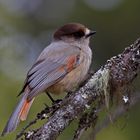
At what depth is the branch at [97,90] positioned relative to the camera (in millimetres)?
4367

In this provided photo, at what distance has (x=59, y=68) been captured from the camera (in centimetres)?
595

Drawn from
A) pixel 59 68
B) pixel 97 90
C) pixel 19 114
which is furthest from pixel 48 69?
pixel 97 90

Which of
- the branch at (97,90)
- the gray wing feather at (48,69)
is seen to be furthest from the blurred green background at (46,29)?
the branch at (97,90)

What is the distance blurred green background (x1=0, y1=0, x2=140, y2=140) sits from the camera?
7.15 m

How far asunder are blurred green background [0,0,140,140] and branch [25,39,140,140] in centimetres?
189

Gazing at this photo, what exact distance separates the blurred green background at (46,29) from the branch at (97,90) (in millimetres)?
1886

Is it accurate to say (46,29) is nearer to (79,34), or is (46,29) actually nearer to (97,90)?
(79,34)

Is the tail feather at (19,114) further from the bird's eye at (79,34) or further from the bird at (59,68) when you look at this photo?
the bird's eye at (79,34)

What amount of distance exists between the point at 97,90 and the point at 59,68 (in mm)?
1365

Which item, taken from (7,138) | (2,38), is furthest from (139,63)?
(2,38)

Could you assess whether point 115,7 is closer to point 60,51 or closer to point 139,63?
point 60,51

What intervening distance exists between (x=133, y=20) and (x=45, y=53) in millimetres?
3281

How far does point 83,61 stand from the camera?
20.5 ft

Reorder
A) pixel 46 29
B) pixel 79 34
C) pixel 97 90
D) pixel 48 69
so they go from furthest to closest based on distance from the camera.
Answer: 1. pixel 46 29
2. pixel 79 34
3. pixel 48 69
4. pixel 97 90
